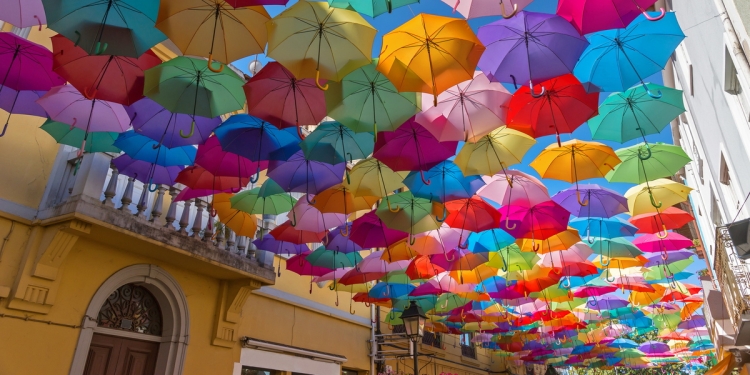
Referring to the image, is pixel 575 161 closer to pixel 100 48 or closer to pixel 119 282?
pixel 100 48

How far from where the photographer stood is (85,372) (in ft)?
24.5

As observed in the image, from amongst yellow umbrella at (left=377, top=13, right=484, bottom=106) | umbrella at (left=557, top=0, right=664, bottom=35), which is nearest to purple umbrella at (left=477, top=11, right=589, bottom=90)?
umbrella at (left=557, top=0, right=664, bottom=35)

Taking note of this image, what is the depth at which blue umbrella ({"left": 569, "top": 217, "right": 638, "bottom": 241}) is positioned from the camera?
8.95 metres

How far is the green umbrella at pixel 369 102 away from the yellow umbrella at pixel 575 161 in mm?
2596

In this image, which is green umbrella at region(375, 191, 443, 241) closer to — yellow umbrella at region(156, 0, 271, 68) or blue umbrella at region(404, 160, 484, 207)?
blue umbrella at region(404, 160, 484, 207)

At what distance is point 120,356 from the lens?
8.01m

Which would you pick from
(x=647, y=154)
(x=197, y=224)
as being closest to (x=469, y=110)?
(x=647, y=154)

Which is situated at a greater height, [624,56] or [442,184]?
[624,56]

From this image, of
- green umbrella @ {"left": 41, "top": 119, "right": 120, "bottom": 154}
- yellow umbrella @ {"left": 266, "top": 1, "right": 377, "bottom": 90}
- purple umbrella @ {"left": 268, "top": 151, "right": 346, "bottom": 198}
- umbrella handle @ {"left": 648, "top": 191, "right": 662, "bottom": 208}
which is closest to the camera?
yellow umbrella @ {"left": 266, "top": 1, "right": 377, "bottom": 90}

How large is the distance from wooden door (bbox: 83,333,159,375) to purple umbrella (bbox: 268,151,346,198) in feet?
13.5

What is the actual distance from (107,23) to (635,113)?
20.5ft

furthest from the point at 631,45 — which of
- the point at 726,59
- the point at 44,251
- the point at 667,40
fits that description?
the point at 44,251

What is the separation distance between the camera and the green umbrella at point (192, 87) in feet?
16.8

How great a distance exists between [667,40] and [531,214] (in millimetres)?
3670
